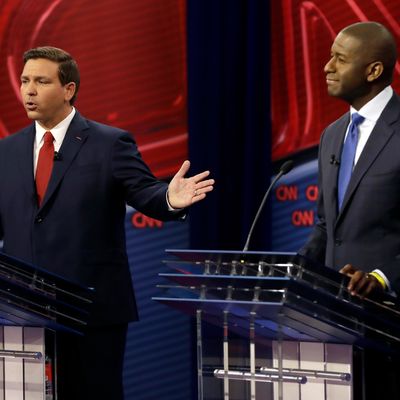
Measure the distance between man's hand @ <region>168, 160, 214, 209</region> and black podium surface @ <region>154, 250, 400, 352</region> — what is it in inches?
25.8

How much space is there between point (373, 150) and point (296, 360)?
0.87 m

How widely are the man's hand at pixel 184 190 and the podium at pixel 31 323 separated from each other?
1.72ft

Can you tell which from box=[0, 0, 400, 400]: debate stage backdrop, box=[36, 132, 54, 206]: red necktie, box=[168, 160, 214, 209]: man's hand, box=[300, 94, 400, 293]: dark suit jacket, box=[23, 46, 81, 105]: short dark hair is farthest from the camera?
box=[0, 0, 400, 400]: debate stage backdrop

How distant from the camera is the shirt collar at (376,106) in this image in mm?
3473

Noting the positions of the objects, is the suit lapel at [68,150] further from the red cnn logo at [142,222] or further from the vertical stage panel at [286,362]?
the red cnn logo at [142,222]

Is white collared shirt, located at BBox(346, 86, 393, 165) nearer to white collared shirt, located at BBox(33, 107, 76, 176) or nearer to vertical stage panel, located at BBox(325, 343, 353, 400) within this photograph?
vertical stage panel, located at BBox(325, 343, 353, 400)

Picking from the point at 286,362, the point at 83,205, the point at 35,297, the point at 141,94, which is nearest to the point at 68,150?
the point at 83,205

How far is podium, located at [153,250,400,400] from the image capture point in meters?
2.60

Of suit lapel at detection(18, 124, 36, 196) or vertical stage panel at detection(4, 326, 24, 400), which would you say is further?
suit lapel at detection(18, 124, 36, 196)

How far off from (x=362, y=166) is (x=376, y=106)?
23 cm

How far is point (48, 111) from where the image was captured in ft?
12.6

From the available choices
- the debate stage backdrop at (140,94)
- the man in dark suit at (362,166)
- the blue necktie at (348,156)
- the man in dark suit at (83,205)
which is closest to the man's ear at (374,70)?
the man in dark suit at (362,166)

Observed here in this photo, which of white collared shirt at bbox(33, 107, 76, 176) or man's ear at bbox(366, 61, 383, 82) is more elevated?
man's ear at bbox(366, 61, 383, 82)

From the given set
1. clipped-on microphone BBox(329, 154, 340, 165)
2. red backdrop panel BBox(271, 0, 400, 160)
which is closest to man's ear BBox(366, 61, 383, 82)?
clipped-on microphone BBox(329, 154, 340, 165)
